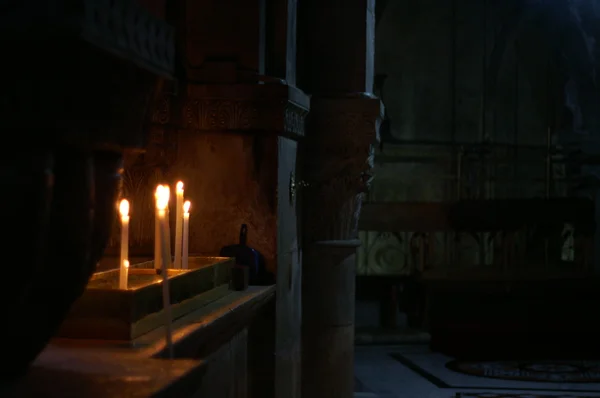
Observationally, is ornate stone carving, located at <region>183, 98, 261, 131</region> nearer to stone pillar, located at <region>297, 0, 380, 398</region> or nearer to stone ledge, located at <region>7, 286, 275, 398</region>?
stone pillar, located at <region>297, 0, 380, 398</region>

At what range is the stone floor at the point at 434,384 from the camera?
30.7 feet

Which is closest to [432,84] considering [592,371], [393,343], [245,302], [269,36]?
[393,343]

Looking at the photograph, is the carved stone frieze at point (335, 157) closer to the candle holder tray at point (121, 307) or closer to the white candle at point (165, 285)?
the candle holder tray at point (121, 307)

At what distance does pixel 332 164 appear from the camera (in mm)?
6160

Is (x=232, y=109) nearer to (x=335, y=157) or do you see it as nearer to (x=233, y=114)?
(x=233, y=114)

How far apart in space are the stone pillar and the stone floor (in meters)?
3.07

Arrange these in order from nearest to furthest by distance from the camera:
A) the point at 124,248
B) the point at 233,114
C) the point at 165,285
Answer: the point at 165,285 → the point at 124,248 → the point at 233,114

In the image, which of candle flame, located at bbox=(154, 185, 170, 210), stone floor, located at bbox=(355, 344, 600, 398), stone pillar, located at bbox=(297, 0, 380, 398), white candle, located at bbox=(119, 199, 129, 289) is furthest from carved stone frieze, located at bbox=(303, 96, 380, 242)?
stone floor, located at bbox=(355, 344, 600, 398)

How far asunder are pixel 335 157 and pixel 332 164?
0.18 feet

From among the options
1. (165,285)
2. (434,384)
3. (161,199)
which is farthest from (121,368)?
(434,384)

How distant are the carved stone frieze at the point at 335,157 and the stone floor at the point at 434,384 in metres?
3.58

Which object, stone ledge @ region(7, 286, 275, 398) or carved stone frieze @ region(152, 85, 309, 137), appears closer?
stone ledge @ region(7, 286, 275, 398)

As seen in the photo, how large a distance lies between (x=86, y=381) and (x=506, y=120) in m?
14.0

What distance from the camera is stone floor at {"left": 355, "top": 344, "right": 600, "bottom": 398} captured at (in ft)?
30.7
